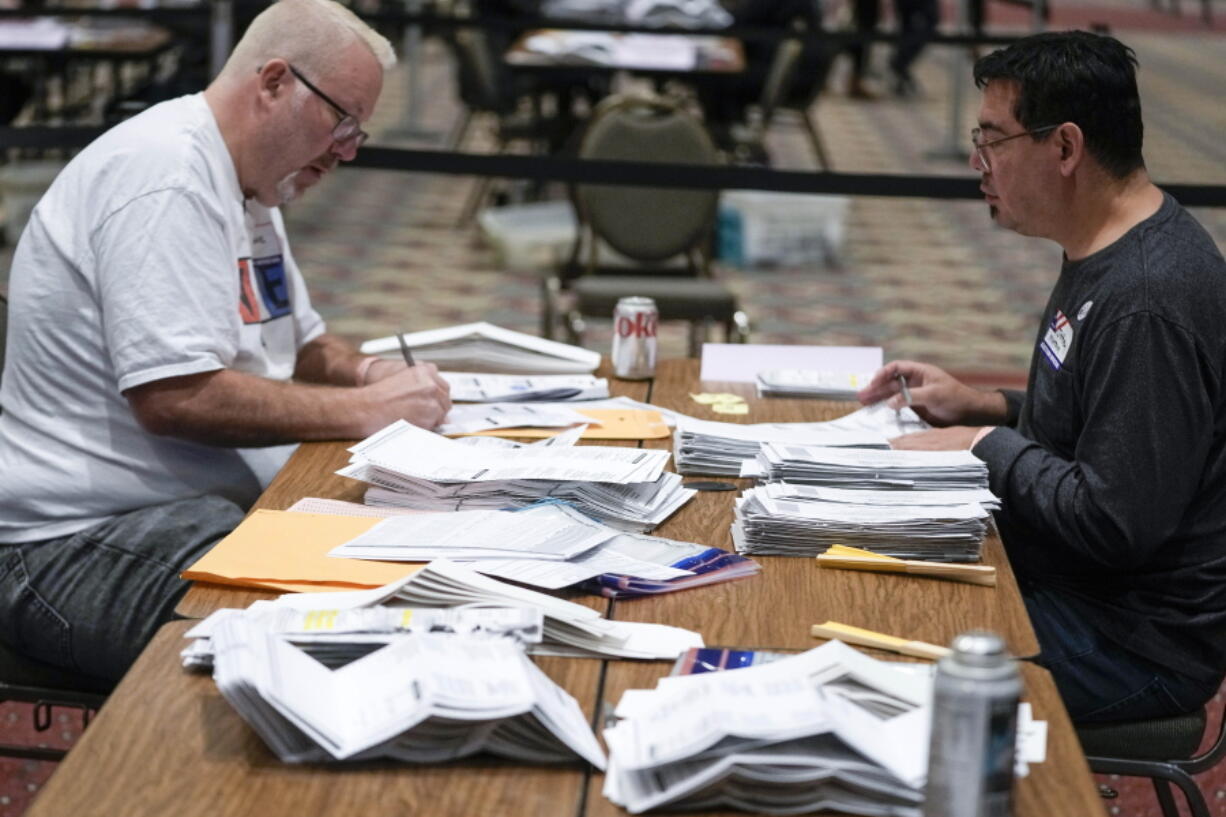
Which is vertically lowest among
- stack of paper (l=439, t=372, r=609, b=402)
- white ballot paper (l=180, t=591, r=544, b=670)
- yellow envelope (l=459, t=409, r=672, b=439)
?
stack of paper (l=439, t=372, r=609, b=402)

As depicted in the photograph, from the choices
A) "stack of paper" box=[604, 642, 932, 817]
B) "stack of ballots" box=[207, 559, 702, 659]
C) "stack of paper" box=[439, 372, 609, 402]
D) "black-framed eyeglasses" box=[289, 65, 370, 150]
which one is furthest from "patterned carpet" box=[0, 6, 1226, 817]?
"stack of paper" box=[604, 642, 932, 817]

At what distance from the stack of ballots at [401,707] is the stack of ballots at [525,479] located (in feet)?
1.99

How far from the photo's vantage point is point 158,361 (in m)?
2.43

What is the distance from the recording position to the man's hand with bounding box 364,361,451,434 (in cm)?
257

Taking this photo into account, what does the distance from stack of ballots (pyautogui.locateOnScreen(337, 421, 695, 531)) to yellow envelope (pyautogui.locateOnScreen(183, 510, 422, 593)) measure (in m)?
0.11

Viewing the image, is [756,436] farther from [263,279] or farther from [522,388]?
[263,279]

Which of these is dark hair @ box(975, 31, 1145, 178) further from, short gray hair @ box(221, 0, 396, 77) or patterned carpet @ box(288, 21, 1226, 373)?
patterned carpet @ box(288, 21, 1226, 373)

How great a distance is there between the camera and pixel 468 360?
3.07m

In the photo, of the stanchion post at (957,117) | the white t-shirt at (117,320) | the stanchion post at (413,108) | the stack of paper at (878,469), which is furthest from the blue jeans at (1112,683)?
the stanchion post at (413,108)

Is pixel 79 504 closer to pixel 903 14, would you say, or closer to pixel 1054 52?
pixel 1054 52

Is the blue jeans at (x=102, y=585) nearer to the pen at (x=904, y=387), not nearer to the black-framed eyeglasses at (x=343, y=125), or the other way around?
the black-framed eyeglasses at (x=343, y=125)

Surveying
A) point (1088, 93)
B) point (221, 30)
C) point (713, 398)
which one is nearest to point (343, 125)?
point (713, 398)

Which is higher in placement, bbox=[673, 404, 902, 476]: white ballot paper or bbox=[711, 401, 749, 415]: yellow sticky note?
bbox=[673, 404, 902, 476]: white ballot paper

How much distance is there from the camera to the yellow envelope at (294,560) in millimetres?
1906
